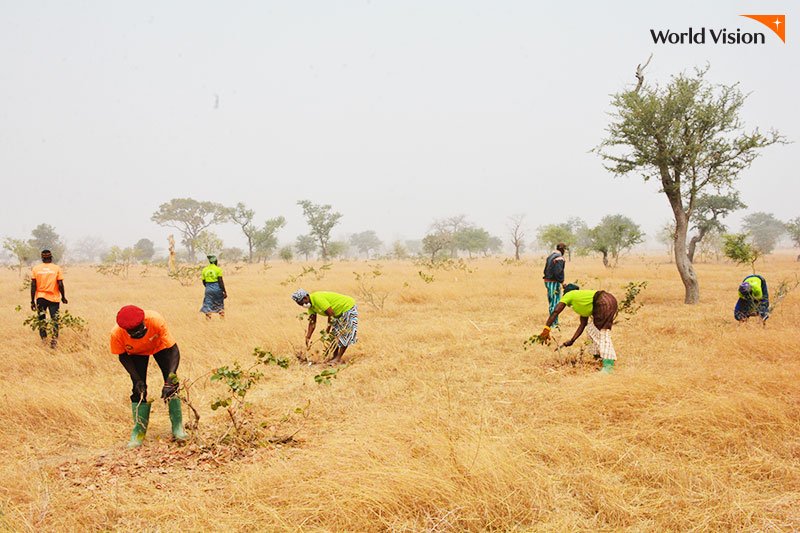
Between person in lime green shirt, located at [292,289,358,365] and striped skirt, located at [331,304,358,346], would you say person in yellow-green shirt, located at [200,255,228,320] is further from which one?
striped skirt, located at [331,304,358,346]

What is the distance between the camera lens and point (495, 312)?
9945 millimetres

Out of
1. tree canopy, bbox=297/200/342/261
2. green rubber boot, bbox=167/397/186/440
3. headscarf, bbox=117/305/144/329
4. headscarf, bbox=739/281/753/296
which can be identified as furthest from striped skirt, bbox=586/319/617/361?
tree canopy, bbox=297/200/342/261

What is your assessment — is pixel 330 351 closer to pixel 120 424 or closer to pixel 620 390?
pixel 120 424

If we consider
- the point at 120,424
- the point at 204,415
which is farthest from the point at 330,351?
the point at 120,424

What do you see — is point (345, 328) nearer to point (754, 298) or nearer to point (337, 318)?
point (337, 318)

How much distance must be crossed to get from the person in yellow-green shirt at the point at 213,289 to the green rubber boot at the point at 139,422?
5.19 metres

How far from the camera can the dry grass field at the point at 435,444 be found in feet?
8.25

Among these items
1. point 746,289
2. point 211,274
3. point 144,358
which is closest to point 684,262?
point 746,289

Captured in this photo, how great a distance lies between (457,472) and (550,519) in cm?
64

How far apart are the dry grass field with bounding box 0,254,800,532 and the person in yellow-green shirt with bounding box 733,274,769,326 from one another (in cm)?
102

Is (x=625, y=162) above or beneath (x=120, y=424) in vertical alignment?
above

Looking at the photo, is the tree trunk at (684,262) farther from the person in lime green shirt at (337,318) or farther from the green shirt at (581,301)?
the person in lime green shirt at (337,318)

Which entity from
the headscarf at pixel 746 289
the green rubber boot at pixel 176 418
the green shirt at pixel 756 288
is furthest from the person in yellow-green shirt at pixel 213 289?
the green shirt at pixel 756 288

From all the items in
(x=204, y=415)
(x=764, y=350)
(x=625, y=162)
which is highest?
(x=625, y=162)
